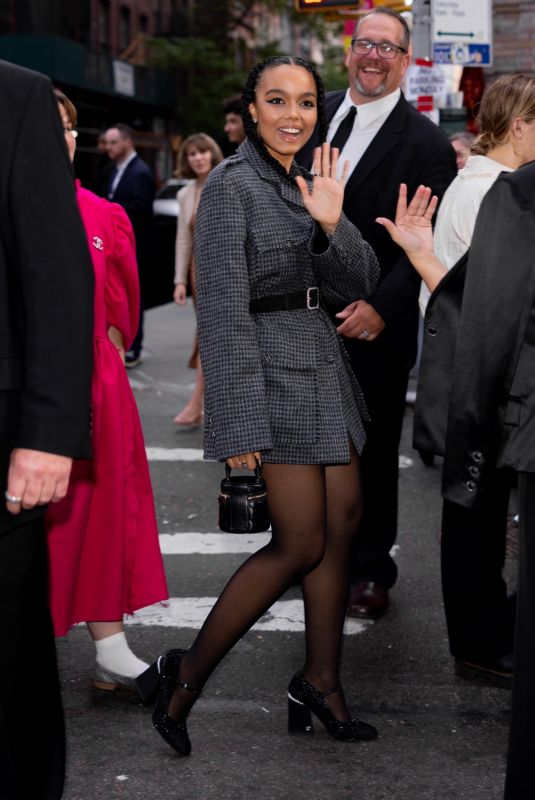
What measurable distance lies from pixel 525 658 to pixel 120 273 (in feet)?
7.08


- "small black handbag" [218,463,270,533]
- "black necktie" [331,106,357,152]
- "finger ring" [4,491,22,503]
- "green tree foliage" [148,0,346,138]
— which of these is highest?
"green tree foliage" [148,0,346,138]

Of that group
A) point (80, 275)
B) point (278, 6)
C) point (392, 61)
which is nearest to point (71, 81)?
point (278, 6)

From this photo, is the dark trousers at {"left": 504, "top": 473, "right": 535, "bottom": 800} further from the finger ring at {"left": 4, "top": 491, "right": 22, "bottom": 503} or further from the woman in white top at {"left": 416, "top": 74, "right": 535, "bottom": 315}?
the woman in white top at {"left": 416, "top": 74, "right": 535, "bottom": 315}

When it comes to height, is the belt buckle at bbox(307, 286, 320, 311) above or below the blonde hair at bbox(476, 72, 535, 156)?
below

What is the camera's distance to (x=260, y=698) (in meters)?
4.26

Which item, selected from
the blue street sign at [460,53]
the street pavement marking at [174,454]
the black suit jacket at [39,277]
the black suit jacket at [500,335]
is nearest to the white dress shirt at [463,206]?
the black suit jacket at [500,335]

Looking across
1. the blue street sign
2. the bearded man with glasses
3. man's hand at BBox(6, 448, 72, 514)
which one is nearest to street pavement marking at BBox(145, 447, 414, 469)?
the bearded man with glasses

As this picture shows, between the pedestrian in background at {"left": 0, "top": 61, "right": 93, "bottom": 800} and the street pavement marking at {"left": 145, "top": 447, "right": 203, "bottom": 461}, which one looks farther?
the street pavement marking at {"left": 145, "top": 447, "right": 203, "bottom": 461}

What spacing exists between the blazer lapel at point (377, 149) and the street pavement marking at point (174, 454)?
3.72 m

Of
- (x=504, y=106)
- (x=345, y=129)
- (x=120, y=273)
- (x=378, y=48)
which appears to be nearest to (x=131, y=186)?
(x=345, y=129)

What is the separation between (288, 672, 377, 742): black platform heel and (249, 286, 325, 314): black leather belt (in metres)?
1.18

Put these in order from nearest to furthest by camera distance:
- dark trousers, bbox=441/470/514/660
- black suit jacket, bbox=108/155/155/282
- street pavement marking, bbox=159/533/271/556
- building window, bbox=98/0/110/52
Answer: dark trousers, bbox=441/470/514/660 → street pavement marking, bbox=159/533/271/556 → black suit jacket, bbox=108/155/155/282 → building window, bbox=98/0/110/52

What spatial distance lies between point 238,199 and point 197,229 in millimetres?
171

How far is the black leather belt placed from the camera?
3.68 m
